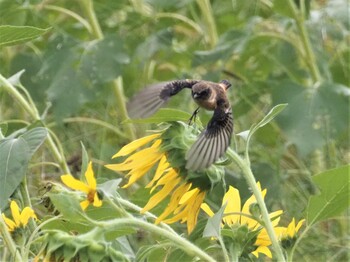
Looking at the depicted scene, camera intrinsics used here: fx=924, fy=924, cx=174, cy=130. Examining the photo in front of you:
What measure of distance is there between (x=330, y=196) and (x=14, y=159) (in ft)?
1.02

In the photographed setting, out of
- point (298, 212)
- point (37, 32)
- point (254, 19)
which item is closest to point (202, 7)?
point (254, 19)

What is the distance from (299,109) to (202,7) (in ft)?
1.02

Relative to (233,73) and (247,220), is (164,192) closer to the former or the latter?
(247,220)

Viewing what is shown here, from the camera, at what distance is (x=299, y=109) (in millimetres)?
1580

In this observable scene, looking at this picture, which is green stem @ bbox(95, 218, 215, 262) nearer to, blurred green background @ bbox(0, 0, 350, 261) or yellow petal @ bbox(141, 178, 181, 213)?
yellow petal @ bbox(141, 178, 181, 213)

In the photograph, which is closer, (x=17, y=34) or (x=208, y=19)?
(x=17, y=34)

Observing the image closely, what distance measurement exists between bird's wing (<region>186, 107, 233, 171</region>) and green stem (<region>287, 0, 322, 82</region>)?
2.70ft

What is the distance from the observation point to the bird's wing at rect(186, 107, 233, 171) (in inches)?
27.4

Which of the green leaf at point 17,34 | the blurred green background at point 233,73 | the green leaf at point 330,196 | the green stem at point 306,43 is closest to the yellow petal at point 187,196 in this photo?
the green leaf at point 330,196

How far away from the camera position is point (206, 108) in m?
0.78

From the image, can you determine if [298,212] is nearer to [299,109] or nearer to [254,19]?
[299,109]

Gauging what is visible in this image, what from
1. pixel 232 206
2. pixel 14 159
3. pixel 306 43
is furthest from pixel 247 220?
pixel 306 43

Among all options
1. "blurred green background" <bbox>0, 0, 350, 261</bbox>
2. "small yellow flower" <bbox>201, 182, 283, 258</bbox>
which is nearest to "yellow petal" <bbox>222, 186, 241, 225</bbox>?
"small yellow flower" <bbox>201, 182, 283, 258</bbox>

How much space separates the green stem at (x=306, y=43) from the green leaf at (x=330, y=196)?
2.54 ft
